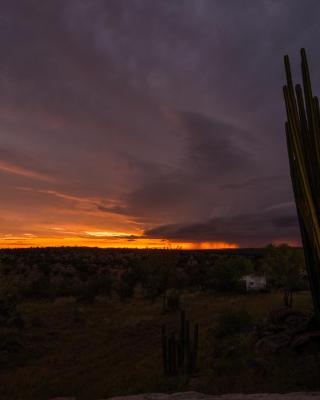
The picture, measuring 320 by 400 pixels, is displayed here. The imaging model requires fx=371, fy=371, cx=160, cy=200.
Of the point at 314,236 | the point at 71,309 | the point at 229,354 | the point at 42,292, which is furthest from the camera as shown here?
the point at 42,292

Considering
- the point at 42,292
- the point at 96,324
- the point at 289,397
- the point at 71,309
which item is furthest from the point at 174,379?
the point at 42,292

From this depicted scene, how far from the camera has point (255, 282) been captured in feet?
145

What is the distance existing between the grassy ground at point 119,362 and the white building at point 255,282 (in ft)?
44.9

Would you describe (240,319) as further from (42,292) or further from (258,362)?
(42,292)

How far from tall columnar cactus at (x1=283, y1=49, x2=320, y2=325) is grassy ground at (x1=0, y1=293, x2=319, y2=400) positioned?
129 inches

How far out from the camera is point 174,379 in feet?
39.7

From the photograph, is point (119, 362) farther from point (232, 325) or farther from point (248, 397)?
point (248, 397)

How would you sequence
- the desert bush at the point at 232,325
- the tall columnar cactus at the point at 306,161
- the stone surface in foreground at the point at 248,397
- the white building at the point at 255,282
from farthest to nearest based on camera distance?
1. the white building at the point at 255,282
2. the desert bush at the point at 232,325
3. the tall columnar cactus at the point at 306,161
4. the stone surface in foreground at the point at 248,397

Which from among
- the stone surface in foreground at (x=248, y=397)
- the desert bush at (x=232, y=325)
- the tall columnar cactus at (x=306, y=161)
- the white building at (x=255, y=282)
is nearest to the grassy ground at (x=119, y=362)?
the desert bush at (x=232, y=325)

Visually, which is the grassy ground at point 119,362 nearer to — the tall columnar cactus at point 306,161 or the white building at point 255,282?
the tall columnar cactus at point 306,161

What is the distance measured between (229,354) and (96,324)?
13634 millimetres

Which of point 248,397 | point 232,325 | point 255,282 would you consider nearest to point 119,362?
point 232,325

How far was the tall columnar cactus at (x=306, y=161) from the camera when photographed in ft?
33.9

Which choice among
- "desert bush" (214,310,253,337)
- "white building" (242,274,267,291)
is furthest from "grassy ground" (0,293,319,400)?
"white building" (242,274,267,291)
